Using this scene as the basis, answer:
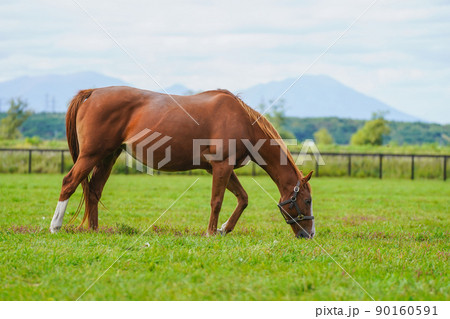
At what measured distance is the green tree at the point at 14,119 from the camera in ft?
242

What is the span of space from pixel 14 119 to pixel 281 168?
76.8 meters

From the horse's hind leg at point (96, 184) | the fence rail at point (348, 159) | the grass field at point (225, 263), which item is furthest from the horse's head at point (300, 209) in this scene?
the fence rail at point (348, 159)

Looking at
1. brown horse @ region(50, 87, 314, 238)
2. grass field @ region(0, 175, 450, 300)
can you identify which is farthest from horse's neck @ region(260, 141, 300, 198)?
grass field @ region(0, 175, 450, 300)

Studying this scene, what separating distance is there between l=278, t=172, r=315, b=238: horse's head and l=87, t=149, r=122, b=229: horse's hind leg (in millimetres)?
2916

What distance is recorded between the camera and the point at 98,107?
7891 millimetres

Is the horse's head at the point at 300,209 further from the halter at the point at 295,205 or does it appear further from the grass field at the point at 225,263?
the grass field at the point at 225,263

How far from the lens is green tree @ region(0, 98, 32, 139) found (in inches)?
2901

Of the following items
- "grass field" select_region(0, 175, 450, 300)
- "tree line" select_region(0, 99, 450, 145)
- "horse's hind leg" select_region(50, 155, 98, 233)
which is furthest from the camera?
"tree line" select_region(0, 99, 450, 145)

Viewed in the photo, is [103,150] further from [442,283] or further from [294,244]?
[442,283]

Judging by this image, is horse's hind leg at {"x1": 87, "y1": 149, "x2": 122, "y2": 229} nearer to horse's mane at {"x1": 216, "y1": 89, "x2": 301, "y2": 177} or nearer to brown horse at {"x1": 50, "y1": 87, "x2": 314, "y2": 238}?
brown horse at {"x1": 50, "y1": 87, "x2": 314, "y2": 238}

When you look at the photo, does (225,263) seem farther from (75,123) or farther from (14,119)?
(14,119)

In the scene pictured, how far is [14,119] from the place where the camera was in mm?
76938

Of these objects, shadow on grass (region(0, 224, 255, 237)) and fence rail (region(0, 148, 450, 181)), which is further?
fence rail (region(0, 148, 450, 181))
